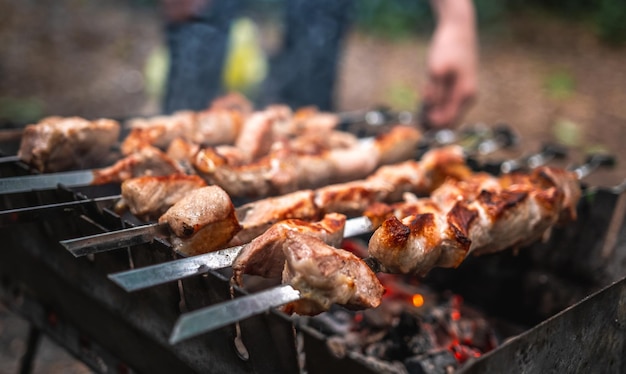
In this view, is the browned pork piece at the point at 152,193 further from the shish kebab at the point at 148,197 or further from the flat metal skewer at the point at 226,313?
the flat metal skewer at the point at 226,313

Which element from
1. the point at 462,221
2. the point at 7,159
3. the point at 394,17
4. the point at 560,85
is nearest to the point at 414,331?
the point at 462,221

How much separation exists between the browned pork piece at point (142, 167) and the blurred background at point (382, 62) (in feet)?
20.3

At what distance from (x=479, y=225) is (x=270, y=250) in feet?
2.89

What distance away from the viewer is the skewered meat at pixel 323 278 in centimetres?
154

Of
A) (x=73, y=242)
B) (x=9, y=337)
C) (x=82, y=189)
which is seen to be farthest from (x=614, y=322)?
(x=9, y=337)

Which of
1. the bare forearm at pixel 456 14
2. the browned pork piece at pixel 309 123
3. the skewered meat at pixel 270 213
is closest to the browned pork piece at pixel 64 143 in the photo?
the skewered meat at pixel 270 213

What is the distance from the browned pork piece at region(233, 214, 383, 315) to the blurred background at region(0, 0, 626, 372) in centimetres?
698

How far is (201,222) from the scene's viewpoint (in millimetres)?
1812

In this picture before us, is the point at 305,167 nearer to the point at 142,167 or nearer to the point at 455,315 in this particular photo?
the point at 142,167

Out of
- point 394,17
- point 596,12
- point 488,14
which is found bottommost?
point 394,17

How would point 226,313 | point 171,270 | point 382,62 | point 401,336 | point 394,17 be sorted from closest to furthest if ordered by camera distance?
point 226,313, point 171,270, point 401,336, point 382,62, point 394,17

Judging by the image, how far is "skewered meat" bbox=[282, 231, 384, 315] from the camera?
154 centimetres

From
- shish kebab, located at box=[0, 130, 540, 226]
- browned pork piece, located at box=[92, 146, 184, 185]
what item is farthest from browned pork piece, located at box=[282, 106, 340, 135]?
shish kebab, located at box=[0, 130, 540, 226]

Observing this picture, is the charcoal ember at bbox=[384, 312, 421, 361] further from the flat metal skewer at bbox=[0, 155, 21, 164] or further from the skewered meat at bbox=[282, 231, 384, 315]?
the flat metal skewer at bbox=[0, 155, 21, 164]
